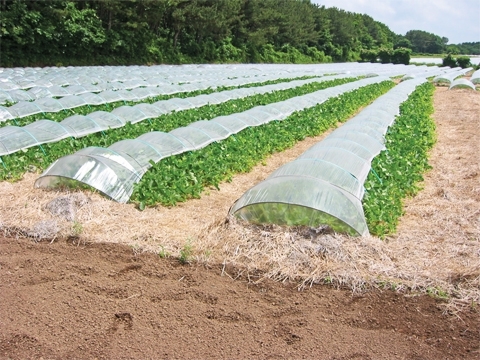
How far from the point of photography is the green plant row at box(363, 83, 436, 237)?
5.93 m

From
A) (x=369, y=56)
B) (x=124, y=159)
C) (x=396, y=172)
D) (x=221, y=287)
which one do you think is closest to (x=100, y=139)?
(x=124, y=159)

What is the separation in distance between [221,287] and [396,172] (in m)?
4.35

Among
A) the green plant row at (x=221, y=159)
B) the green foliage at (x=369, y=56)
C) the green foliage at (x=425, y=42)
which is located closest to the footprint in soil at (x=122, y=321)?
the green plant row at (x=221, y=159)

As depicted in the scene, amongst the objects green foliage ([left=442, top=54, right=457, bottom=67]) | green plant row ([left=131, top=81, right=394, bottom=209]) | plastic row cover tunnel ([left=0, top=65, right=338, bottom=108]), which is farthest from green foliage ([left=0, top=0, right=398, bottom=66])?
green plant row ([left=131, top=81, right=394, bottom=209])

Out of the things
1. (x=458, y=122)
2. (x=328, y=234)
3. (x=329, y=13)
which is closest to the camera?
(x=328, y=234)

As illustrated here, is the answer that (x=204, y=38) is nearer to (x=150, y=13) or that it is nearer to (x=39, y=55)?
(x=150, y=13)

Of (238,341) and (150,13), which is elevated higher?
(150,13)

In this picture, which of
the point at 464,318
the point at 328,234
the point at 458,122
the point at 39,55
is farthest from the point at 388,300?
the point at 39,55

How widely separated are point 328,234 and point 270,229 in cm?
70

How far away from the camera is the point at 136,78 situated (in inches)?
843

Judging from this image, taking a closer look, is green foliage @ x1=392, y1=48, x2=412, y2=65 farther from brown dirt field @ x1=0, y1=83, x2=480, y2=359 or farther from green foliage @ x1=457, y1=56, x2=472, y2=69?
brown dirt field @ x1=0, y1=83, x2=480, y2=359

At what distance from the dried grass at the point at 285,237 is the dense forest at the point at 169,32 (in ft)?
75.8

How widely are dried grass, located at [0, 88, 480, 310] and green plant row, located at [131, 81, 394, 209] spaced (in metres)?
0.27

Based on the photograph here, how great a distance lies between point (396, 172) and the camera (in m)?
7.68
